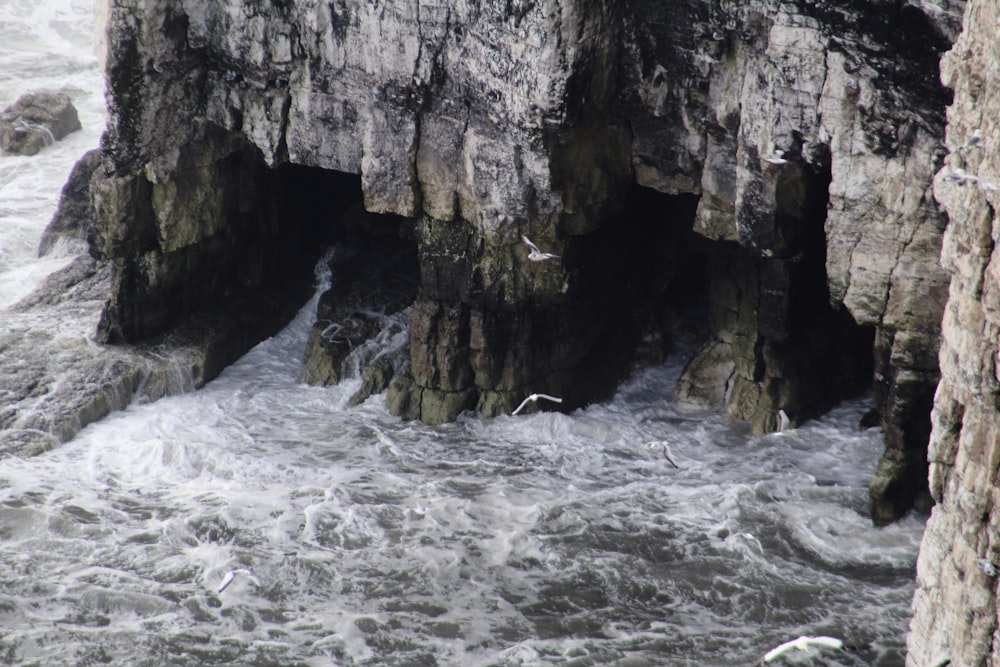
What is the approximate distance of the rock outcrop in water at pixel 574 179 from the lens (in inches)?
609

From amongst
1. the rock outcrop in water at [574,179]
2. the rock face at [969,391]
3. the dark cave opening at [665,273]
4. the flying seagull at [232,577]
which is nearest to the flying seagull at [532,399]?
the rock outcrop in water at [574,179]

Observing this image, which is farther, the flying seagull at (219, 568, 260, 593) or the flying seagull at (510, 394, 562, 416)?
the flying seagull at (510, 394, 562, 416)

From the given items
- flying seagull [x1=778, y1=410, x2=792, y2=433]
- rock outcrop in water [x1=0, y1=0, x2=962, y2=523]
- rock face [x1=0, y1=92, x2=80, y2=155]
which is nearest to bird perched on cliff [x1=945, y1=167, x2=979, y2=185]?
rock outcrop in water [x1=0, y1=0, x2=962, y2=523]

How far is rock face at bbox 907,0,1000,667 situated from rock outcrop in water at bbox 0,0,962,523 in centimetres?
308

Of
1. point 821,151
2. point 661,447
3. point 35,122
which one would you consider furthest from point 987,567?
point 35,122

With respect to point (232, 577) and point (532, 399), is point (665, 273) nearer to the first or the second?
point (532, 399)

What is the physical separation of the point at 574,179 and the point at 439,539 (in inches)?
202

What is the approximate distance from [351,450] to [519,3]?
6402 millimetres

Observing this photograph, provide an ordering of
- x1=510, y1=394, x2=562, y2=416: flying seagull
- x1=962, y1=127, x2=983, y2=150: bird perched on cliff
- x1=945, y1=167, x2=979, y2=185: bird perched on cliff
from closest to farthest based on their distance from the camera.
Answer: x1=945, y1=167, x2=979, y2=185: bird perched on cliff, x1=962, y1=127, x2=983, y2=150: bird perched on cliff, x1=510, y1=394, x2=562, y2=416: flying seagull

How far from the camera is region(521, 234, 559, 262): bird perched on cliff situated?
1719cm

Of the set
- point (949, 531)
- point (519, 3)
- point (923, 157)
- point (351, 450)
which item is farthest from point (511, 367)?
point (949, 531)

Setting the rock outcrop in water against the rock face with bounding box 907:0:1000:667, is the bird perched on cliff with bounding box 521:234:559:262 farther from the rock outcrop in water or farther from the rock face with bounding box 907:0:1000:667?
the rock face with bounding box 907:0:1000:667

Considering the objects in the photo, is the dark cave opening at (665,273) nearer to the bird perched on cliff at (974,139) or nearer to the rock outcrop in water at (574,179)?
the rock outcrop in water at (574,179)

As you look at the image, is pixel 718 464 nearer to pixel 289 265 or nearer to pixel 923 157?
pixel 923 157
